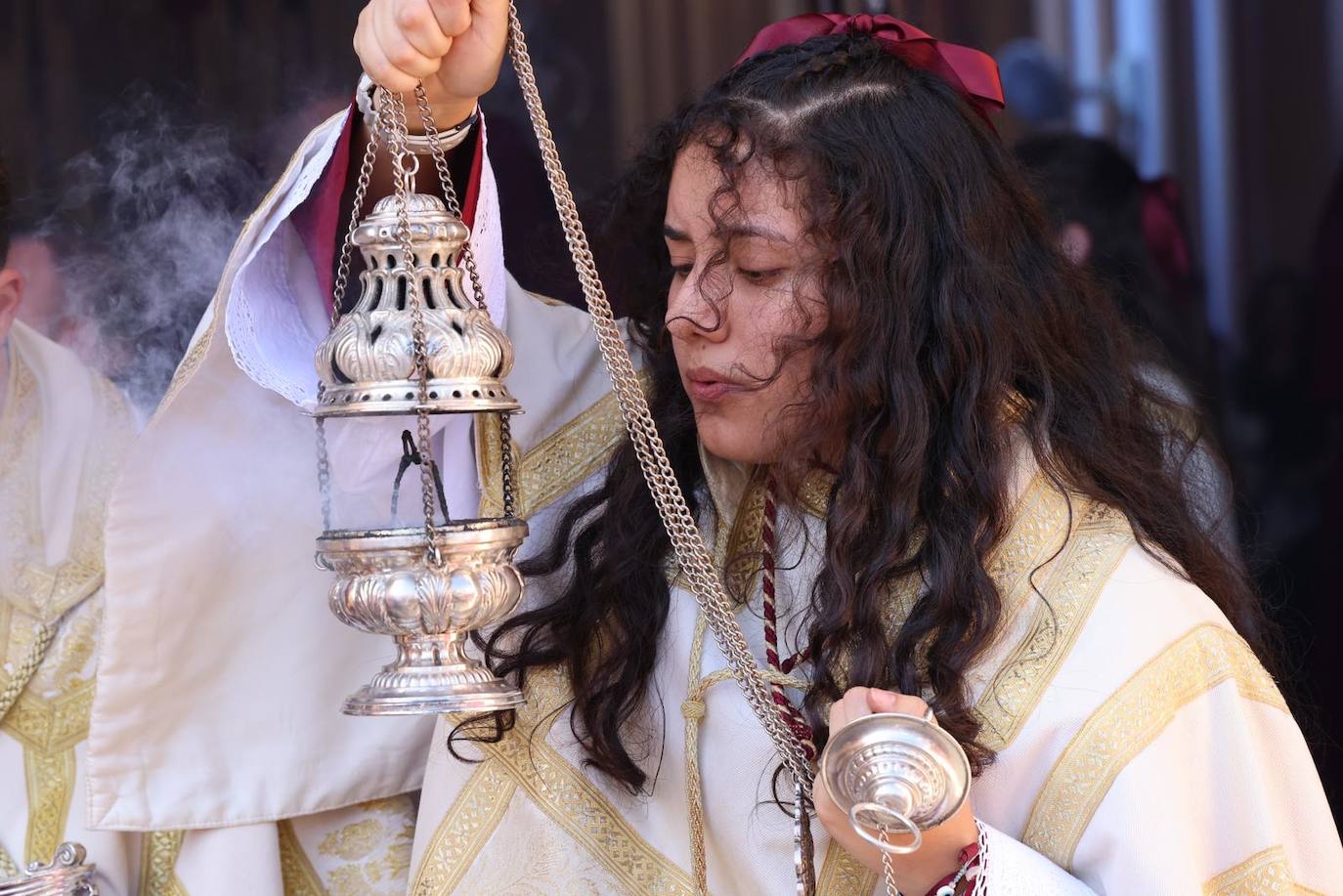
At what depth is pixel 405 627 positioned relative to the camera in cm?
170

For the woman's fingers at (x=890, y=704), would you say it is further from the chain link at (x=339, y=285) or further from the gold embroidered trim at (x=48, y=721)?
the gold embroidered trim at (x=48, y=721)

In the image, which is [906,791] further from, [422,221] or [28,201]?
[28,201]

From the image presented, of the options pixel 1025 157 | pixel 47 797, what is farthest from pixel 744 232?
pixel 1025 157

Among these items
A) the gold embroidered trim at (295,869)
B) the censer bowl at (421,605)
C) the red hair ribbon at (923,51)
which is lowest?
the gold embroidered trim at (295,869)

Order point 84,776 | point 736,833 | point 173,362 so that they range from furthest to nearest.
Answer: point 173,362 < point 84,776 < point 736,833

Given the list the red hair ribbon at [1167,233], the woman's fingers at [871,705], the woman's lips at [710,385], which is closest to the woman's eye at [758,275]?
the woman's lips at [710,385]

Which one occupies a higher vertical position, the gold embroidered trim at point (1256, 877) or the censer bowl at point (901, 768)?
the censer bowl at point (901, 768)

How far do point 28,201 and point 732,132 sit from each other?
155 centimetres

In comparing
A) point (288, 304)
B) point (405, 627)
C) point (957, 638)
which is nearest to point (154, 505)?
point (288, 304)

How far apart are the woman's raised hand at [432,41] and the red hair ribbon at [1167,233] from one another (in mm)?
2450

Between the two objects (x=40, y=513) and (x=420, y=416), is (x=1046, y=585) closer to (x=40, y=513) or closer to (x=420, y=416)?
(x=420, y=416)

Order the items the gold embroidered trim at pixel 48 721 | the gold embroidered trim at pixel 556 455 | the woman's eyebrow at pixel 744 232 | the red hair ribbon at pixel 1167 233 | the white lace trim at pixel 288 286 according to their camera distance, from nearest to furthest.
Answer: the woman's eyebrow at pixel 744 232
the white lace trim at pixel 288 286
the gold embroidered trim at pixel 556 455
the gold embroidered trim at pixel 48 721
the red hair ribbon at pixel 1167 233

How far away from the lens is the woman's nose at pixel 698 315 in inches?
79.3

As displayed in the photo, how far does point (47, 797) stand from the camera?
2.37 m
